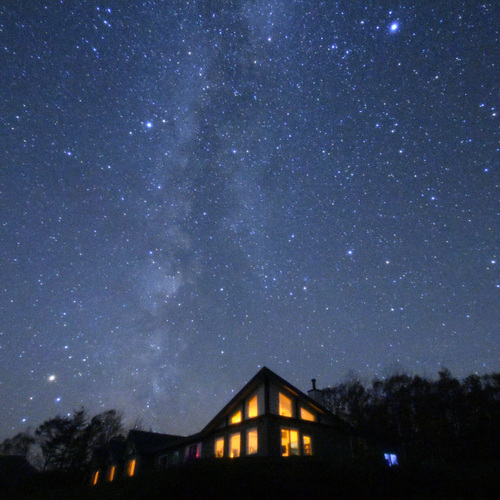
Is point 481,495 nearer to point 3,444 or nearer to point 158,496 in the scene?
point 158,496

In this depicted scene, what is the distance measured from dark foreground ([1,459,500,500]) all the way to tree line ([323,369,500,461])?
20.6 m

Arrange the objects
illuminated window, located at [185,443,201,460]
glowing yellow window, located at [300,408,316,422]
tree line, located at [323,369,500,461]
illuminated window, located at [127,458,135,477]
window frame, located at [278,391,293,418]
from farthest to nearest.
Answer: tree line, located at [323,369,500,461] → illuminated window, located at [127,458,135,477] → illuminated window, located at [185,443,201,460] → glowing yellow window, located at [300,408,316,422] → window frame, located at [278,391,293,418]

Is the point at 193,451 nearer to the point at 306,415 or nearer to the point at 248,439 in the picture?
Result: the point at 248,439

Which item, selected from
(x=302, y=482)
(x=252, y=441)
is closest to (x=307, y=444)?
(x=252, y=441)

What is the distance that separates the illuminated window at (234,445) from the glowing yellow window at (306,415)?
381cm

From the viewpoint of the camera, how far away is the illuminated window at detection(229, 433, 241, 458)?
61.3 feet

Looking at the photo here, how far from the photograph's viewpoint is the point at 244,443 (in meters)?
18.2

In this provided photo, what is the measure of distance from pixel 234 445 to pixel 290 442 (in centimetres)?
340

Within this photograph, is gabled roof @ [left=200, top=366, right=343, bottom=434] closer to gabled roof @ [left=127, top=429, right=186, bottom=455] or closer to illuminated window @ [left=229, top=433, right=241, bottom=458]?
illuminated window @ [left=229, top=433, right=241, bottom=458]

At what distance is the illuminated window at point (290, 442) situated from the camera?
17.4 meters

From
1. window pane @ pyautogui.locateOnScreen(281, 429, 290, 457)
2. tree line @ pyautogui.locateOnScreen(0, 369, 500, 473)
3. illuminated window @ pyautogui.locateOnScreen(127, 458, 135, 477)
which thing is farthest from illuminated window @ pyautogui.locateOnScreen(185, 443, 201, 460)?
tree line @ pyautogui.locateOnScreen(0, 369, 500, 473)

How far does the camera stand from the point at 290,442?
1788 cm

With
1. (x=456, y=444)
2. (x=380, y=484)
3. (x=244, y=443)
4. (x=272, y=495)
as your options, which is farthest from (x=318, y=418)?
(x=456, y=444)

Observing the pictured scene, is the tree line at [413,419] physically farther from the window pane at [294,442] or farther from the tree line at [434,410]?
the window pane at [294,442]
